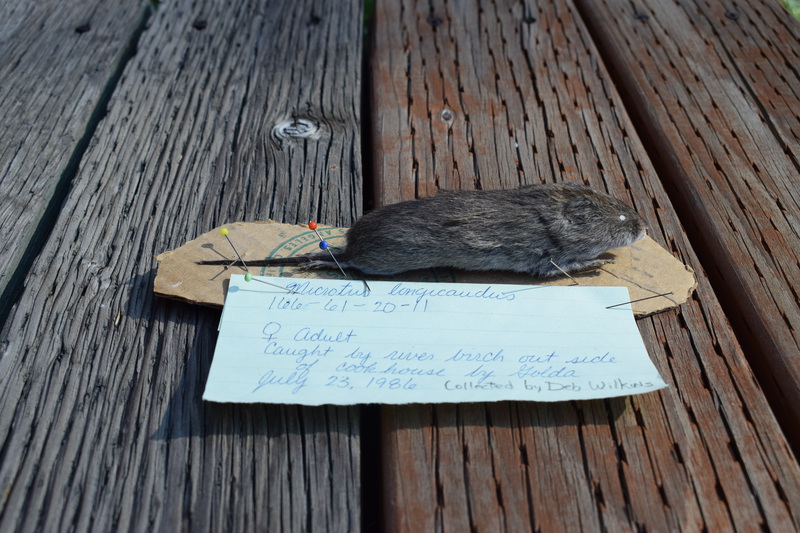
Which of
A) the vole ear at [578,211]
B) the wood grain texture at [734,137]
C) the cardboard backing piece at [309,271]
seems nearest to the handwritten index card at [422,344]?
the cardboard backing piece at [309,271]

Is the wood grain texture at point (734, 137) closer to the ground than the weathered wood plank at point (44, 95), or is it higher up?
higher up

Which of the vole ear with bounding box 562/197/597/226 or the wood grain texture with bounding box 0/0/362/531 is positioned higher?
the vole ear with bounding box 562/197/597/226

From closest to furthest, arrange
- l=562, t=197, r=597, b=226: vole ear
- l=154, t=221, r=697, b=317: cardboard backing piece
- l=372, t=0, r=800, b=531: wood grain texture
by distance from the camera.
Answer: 1. l=372, t=0, r=800, b=531: wood grain texture
2. l=154, t=221, r=697, b=317: cardboard backing piece
3. l=562, t=197, r=597, b=226: vole ear

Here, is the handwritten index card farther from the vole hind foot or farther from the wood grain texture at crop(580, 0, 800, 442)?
the wood grain texture at crop(580, 0, 800, 442)

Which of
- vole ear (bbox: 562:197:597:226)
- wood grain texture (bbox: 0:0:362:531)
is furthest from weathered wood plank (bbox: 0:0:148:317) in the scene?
vole ear (bbox: 562:197:597:226)

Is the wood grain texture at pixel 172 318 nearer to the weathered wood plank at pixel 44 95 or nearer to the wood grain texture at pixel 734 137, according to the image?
the weathered wood plank at pixel 44 95

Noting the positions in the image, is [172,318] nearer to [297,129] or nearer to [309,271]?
[309,271]

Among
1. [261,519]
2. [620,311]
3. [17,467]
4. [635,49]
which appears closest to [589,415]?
[620,311]
